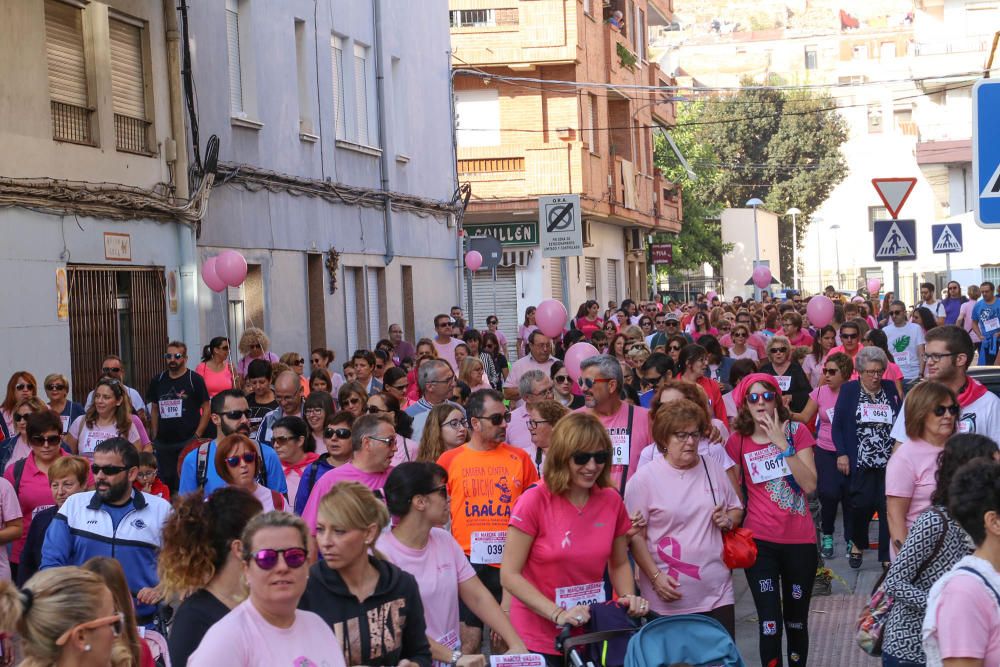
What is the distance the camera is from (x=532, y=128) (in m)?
35.0

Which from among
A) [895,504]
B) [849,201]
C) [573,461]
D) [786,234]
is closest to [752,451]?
[895,504]

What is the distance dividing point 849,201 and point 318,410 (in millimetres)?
70945

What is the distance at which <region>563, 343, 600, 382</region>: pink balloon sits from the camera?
1374 centimetres

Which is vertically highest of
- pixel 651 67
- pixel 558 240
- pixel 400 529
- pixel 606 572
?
pixel 651 67

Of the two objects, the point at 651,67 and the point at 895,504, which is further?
the point at 651,67

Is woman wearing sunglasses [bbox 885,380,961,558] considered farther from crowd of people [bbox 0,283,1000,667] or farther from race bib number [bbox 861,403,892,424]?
race bib number [bbox 861,403,892,424]

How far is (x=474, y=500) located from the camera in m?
8.03

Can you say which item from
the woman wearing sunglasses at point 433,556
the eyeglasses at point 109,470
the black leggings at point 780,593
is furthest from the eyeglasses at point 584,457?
the eyeglasses at point 109,470

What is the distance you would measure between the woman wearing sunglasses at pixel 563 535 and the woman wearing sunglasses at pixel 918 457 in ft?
4.82

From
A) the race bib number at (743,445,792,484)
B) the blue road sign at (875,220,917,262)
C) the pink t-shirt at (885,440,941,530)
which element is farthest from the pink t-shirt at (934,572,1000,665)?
the blue road sign at (875,220,917,262)

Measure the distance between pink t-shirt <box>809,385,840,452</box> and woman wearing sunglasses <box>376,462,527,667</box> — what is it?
6863 millimetres

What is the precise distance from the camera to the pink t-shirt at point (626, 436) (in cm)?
851

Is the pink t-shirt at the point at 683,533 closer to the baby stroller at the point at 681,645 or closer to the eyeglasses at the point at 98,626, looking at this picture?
the baby stroller at the point at 681,645

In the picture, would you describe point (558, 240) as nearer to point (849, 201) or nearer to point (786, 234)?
point (849, 201)
